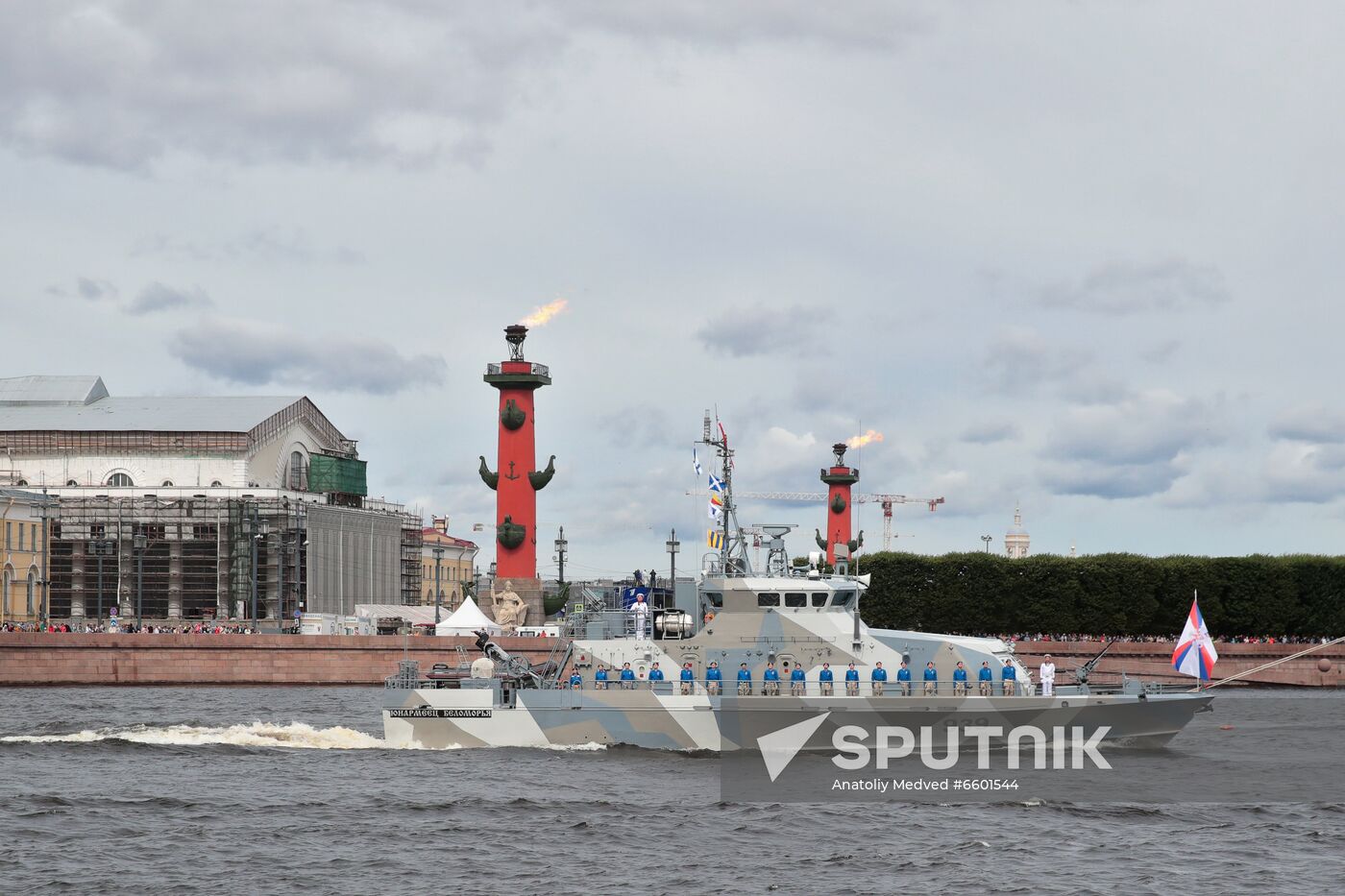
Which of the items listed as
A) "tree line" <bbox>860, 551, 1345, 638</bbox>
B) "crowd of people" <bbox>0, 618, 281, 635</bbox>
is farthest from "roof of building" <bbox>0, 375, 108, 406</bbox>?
"tree line" <bbox>860, 551, 1345, 638</bbox>

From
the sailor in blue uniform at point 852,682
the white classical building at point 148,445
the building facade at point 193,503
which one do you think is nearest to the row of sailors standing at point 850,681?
the sailor in blue uniform at point 852,682

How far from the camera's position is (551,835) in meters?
27.7

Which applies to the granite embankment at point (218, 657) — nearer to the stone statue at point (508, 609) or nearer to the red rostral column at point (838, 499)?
the stone statue at point (508, 609)

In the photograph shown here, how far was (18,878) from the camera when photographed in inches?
952

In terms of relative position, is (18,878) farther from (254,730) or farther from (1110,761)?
(1110,761)

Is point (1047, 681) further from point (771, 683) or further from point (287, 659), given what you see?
point (287, 659)

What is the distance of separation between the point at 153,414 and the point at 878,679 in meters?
78.3

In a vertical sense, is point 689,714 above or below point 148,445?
below

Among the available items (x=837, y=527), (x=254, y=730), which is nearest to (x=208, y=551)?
(x=837, y=527)

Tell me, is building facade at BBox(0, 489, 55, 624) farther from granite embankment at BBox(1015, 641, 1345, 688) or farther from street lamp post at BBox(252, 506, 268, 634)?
granite embankment at BBox(1015, 641, 1345, 688)

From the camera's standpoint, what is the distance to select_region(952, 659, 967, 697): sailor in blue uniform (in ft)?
122

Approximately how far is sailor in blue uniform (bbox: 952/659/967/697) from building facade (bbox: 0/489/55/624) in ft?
213

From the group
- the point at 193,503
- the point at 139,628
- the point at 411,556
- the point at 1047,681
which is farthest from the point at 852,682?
the point at 411,556

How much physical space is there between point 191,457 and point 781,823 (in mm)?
80460
